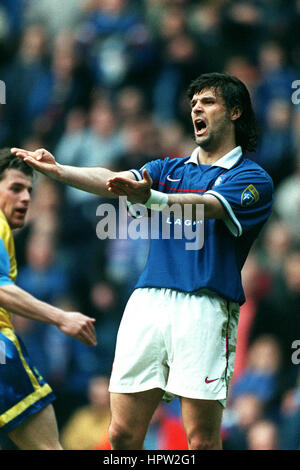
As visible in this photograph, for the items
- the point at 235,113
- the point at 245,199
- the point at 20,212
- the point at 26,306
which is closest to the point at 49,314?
the point at 26,306

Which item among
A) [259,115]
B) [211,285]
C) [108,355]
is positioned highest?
[259,115]

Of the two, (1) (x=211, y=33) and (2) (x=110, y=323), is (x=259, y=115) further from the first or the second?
(2) (x=110, y=323)

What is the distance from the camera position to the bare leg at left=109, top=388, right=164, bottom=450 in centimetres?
388

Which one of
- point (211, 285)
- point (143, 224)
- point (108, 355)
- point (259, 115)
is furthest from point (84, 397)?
point (211, 285)

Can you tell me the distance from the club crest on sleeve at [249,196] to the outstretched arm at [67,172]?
0.63m

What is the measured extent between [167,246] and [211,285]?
0.33 metres

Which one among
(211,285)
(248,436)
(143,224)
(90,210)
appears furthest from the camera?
(90,210)

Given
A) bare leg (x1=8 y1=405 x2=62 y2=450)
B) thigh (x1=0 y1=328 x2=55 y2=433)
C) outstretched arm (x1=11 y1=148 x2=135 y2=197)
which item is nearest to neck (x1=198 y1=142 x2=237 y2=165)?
outstretched arm (x1=11 y1=148 x2=135 y2=197)

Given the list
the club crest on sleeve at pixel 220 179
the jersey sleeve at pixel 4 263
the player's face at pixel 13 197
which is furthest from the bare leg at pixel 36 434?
the club crest on sleeve at pixel 220 179

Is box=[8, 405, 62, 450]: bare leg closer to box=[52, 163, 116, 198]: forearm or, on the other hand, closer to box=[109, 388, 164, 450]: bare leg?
box=[109, 388, 164, 450]: bare leg

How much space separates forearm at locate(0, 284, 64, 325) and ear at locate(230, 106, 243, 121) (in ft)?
4.34

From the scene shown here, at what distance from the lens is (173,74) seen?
8156 mm

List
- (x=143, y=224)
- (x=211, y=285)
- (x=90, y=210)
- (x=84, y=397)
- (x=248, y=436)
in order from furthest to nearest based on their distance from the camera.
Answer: (x=90, y=210) < (x=84, y=397) < (x=143, y=224) < (x=248, y=436) < (x=211, y=285)

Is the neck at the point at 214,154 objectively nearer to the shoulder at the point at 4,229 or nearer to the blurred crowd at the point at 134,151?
the shoulder at the point at 4,229
